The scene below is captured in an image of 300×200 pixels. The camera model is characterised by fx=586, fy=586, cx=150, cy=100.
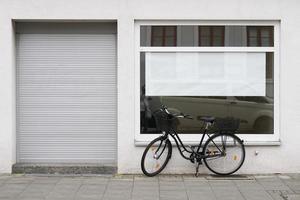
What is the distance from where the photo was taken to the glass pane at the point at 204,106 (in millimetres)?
10836

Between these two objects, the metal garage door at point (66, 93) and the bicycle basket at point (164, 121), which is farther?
the metal garage door at point (66, 93)

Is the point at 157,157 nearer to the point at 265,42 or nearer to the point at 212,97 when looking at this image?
the point at 212,97

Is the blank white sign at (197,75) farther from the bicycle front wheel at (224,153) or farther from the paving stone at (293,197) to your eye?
the paving stone at (293,197)

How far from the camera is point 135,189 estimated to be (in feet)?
31.0

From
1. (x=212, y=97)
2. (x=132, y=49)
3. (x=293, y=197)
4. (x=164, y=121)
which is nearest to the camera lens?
(x=293, y=197)

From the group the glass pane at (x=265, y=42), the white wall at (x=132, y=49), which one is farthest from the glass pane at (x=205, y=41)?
the glass pane at (x=265, y=42)

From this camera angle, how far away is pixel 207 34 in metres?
10.8

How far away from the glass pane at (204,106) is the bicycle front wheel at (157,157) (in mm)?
451

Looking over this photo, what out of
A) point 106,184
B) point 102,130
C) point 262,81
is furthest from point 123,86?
point 262,81

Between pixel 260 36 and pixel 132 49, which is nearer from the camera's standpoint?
pixel 132 49

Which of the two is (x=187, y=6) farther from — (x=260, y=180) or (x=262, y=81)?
(x=260, y=180)

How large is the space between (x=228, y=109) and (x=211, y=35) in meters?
1.41

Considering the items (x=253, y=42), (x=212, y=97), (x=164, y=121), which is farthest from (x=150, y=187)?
(x=253, y=42)

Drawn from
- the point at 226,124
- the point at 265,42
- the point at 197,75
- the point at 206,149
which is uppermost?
the point at 265,42
